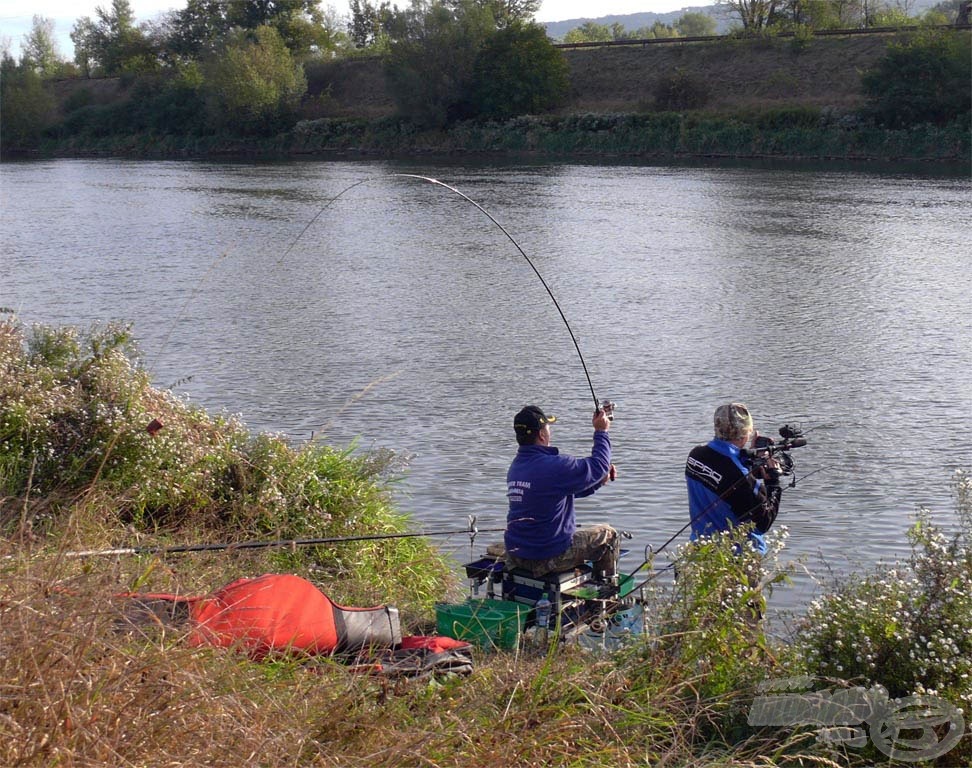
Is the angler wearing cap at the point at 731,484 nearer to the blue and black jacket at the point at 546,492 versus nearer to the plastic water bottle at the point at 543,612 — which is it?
the blue and black jacket at the point at 546,492

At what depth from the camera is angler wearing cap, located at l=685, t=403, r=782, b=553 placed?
17.1 ft

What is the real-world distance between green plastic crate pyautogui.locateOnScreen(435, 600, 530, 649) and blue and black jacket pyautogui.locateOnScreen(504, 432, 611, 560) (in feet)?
1.02

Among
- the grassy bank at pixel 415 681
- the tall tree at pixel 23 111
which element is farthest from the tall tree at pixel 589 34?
the grassy bank at pixel 415 681

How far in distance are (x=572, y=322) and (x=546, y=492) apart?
10368 mm

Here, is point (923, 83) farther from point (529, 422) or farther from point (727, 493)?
point (529, 422)

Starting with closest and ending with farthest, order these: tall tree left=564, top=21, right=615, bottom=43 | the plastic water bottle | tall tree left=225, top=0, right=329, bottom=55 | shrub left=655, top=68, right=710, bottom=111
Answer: the plastic water bottle
shrub left=655, top=68, right=710, bottom=111
tall tree left=225, top=0, right=329, bottom=55
tall tree left=564, top=21, right=615, bottom=43

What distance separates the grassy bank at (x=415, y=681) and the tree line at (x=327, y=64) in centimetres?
4273

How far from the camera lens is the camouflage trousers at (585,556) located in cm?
525

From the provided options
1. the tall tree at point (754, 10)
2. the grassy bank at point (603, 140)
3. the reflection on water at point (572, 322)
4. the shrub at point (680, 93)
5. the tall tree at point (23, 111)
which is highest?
the tall tree at point (754, 10)

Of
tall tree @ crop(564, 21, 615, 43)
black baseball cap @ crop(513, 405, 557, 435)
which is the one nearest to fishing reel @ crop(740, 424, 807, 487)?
black baseball cap @ crop(513, 405, 557, 435)

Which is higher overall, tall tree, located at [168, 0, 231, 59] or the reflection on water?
tall tree, located at [168, 0, 231, 59]

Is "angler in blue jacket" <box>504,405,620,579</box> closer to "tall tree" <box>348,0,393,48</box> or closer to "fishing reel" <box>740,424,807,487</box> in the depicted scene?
"fishing reel" <box>740,424,807,487</box>

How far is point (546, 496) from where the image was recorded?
518cm

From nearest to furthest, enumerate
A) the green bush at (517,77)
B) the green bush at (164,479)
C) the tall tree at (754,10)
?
the green bush at (164,479), the green bush at (517,77), the tall tree at (754,10)
